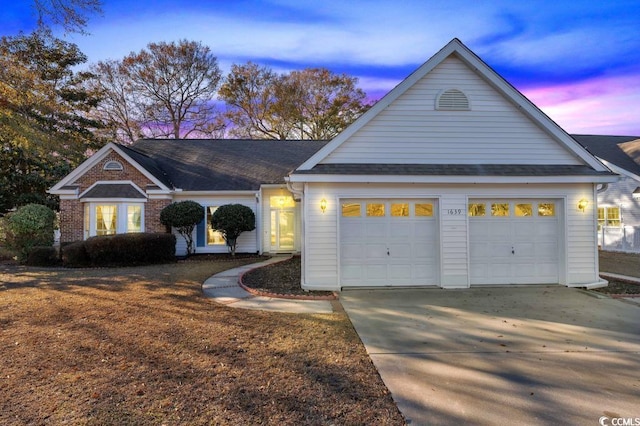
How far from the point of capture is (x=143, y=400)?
338 centimetres

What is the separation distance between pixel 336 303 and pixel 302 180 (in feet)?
9.69

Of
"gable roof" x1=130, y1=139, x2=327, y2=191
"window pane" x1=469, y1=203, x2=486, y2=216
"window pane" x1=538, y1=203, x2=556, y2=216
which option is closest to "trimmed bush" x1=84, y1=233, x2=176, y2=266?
"gable roof" x1=130, y1=139, x2=327, y2=191

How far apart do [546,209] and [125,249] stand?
13.4 m

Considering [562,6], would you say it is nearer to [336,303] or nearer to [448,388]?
[336,303]

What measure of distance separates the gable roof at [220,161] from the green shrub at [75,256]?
167 inches

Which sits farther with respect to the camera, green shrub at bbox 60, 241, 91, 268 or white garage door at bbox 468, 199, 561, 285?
green shrub at bbox 60, 241, 91, 268

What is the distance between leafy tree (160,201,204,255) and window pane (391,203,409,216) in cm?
899

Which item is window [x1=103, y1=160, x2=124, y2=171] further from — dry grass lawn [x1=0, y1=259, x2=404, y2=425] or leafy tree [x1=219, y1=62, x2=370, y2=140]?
leafy tree [x1=219, y1=62, x2=370, y2=140]

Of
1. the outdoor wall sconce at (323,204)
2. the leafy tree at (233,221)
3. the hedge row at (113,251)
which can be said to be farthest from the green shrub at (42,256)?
the outdoor wall sconce at (323,204)

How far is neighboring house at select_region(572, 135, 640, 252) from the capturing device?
655 inches

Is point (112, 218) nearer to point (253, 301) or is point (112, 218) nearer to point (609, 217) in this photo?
point (253, 301)

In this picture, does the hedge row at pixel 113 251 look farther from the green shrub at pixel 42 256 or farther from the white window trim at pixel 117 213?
the white window trim at pixel 117 213

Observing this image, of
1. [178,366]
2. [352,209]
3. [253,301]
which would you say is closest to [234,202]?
[352,209]

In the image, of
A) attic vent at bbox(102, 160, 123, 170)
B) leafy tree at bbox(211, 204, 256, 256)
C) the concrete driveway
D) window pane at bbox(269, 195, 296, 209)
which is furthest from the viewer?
window pane at bbox(269, 195, 296, 209)
